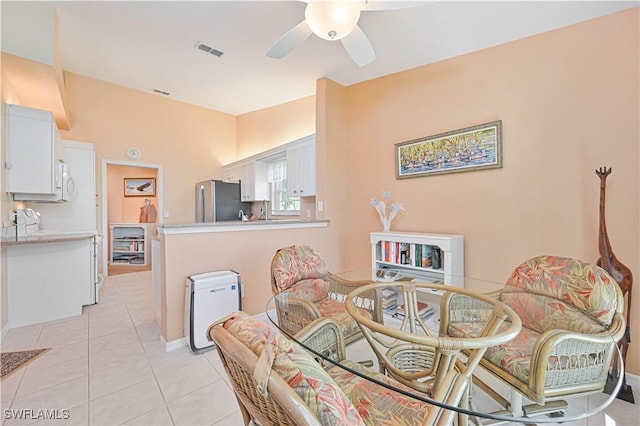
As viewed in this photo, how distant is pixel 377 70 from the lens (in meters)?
3.11

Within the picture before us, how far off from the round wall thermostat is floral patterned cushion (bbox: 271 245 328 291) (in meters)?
4.14

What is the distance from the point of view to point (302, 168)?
3826 mm

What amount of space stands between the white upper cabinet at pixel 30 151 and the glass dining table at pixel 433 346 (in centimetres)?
308

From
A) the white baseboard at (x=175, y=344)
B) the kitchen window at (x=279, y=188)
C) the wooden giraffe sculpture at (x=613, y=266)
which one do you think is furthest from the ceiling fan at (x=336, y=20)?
the kitchen window at (x=279, y=188)

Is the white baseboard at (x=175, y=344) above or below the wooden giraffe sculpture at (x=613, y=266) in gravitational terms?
below

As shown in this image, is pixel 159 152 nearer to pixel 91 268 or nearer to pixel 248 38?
pixel 91 268

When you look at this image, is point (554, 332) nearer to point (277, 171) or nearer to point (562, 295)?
point (562, 295)

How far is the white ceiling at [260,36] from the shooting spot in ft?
7.09

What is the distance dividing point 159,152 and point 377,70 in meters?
4.16

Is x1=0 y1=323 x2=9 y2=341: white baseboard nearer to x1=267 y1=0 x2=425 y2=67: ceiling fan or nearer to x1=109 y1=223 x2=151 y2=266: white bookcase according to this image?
x1=109 y1=223 x2=151 y2=266: white bookcase

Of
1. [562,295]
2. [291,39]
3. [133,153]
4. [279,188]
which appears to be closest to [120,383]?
[291,39]

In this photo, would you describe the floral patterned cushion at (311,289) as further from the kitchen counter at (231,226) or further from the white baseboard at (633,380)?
the white baseboard at (633,380)

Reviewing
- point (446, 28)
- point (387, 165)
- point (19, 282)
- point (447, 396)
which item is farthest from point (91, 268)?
point (446, 28)

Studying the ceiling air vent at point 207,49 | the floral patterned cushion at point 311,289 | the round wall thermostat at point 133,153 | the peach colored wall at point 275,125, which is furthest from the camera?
the round wall thermostat at point 133,153
